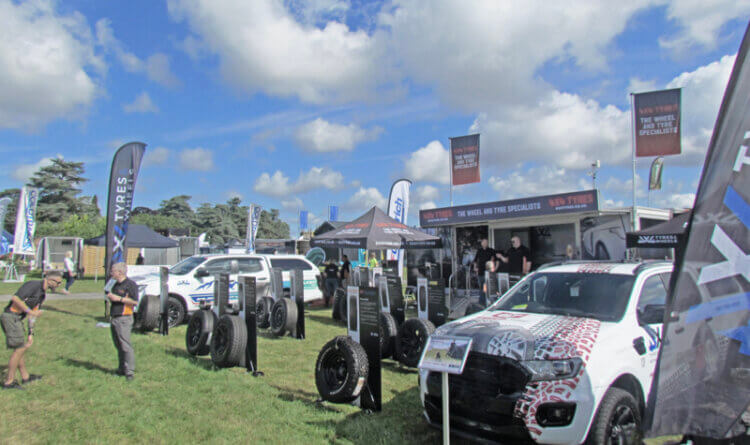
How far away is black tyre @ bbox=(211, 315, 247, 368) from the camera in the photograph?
6.74m

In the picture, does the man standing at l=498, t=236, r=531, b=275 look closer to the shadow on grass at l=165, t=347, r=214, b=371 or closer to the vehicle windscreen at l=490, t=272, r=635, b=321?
the vehicle windscreen at l=490, t=272, r=635, b=321

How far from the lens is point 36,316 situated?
6449 mm

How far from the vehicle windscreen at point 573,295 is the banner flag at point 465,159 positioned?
42.8 feet

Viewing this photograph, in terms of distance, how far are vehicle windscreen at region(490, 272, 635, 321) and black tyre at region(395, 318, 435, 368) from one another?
2.18 metres

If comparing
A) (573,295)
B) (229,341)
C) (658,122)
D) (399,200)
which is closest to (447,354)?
(573,295)

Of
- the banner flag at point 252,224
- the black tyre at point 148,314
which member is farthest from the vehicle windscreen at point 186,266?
the banner flag at point 252,224

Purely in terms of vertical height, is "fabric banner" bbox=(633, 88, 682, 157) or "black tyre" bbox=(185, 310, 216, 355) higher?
"fabric banner" bbox=(633, 88, 682, 157)

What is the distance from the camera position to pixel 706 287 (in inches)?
91.1

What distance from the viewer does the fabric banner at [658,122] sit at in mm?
13414

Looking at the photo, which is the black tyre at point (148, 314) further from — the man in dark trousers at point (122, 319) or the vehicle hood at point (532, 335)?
the vehicle hood at point (532, 335)

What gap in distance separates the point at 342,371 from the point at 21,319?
4591 millimetres

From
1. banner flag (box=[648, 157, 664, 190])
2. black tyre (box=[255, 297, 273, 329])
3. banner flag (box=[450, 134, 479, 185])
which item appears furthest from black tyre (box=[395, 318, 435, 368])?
banner flag (box=[648, 157, 664, 190])

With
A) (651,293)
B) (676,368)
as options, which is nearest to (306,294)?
(651,293)

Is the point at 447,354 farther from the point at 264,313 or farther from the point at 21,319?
the point at 264,313
